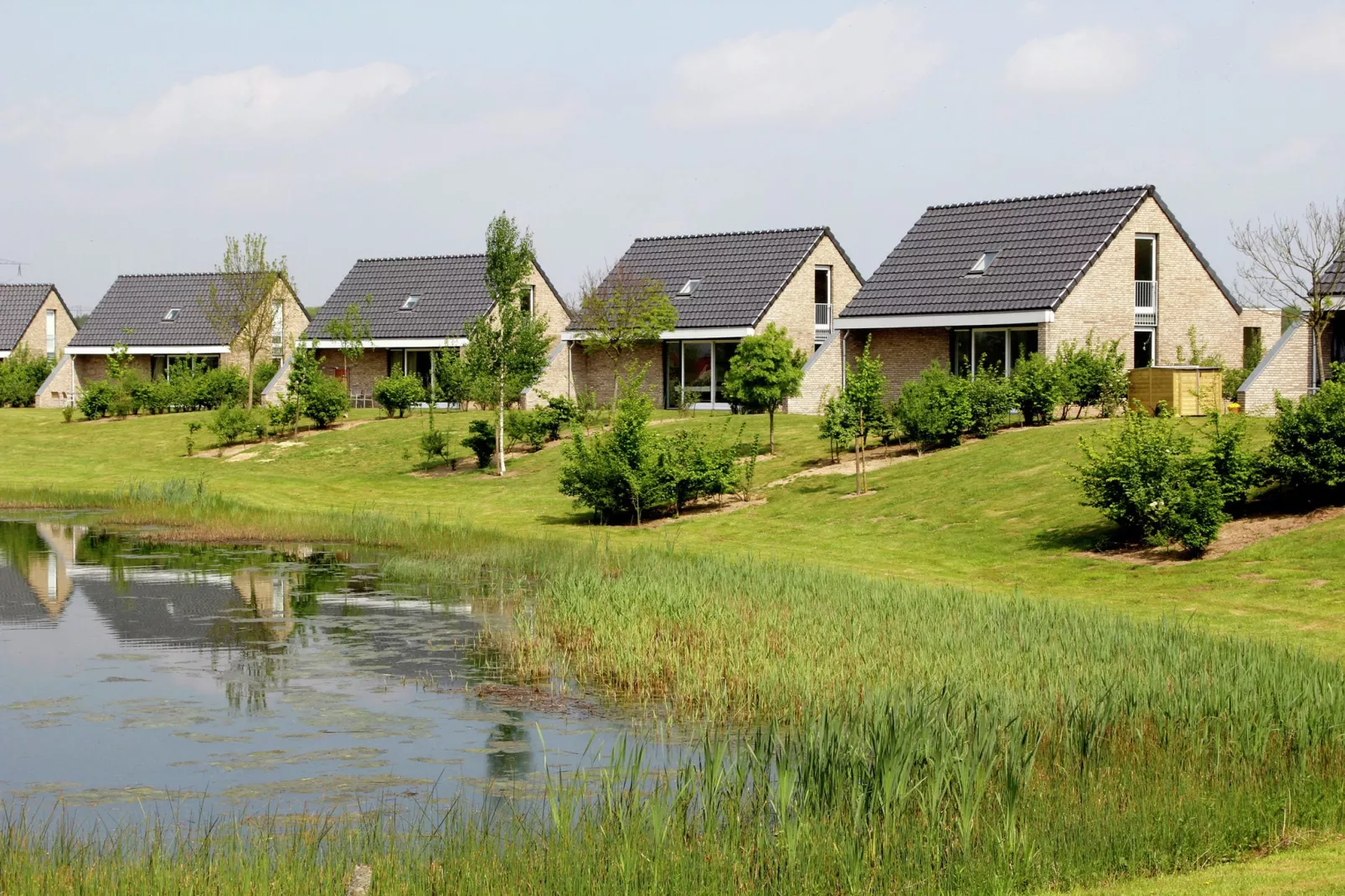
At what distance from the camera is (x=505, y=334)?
37.1 meters

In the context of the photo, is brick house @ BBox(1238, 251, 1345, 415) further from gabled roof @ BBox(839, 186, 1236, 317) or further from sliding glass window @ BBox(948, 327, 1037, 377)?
sliding glass window @ BBox(948, 327, 1037, 377)

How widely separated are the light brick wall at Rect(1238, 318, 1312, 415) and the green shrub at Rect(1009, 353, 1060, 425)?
6004mm

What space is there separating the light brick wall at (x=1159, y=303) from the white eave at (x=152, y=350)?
120 feet

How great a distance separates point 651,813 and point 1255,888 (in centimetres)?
327

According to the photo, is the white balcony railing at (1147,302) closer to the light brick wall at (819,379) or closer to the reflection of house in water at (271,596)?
the light brick wall at (819,379)

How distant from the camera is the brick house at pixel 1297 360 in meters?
36.7

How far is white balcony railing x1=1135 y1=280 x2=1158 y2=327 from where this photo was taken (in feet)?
135

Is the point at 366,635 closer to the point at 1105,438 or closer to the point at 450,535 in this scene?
the point at 450,535

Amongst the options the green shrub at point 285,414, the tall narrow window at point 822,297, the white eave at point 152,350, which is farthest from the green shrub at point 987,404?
the white eave at point 152,350

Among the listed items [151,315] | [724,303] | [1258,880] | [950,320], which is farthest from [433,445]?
[151,315]

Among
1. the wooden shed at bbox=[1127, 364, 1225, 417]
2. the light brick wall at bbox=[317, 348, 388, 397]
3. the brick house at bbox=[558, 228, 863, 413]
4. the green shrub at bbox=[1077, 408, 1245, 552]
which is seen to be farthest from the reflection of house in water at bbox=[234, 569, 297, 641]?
the light brick wall at bbox=[317, 348, 388, 397]

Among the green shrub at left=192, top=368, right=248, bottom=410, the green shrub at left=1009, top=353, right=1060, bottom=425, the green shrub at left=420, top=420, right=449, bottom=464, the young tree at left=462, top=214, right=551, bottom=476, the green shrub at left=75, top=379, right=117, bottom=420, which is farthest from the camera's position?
the green shrub at left=192, top=368, right=248, bottom=410

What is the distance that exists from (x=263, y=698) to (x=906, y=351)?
31.1m

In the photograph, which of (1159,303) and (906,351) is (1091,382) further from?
(906,351)
